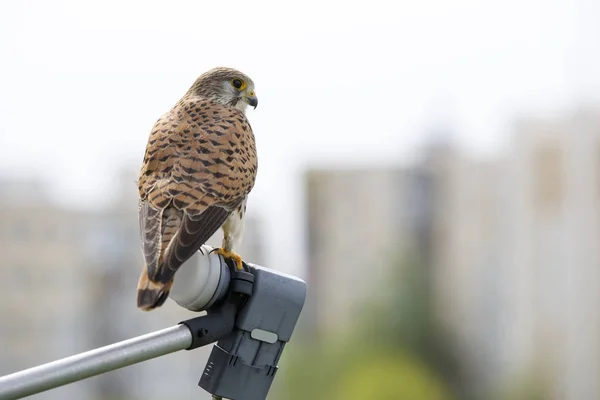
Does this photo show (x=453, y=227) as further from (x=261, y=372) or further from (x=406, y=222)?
(x=261, y=372)

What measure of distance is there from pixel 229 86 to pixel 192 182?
866mm

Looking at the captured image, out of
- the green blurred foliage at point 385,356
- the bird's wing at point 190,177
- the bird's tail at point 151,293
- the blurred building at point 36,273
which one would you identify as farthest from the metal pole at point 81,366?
the blurred building at point 36,273

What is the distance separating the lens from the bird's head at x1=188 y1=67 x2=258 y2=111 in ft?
12.8

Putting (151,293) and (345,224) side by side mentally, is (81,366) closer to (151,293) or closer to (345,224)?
(151,293)

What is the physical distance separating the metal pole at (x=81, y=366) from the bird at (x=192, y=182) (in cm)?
30

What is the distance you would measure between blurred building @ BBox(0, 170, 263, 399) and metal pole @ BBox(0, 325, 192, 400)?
50306mm

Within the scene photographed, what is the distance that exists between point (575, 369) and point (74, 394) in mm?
18777

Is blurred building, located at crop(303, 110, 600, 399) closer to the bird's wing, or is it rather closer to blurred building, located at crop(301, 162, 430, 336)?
blurred building, located at crop(301, 162, 430, 336)

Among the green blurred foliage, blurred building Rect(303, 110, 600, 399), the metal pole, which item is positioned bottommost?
the green blurred foliage

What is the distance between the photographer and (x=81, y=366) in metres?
2.18

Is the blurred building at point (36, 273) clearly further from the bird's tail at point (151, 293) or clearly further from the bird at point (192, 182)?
the bird's tail at point (151, 293)

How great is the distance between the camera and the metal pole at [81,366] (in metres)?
2.15

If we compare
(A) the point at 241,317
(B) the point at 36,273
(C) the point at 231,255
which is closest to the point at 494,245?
(B) the point at 36,273

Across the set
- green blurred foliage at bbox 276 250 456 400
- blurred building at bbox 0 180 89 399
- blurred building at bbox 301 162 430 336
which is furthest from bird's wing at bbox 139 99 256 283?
blurred building at bbox 0 180 89 399
